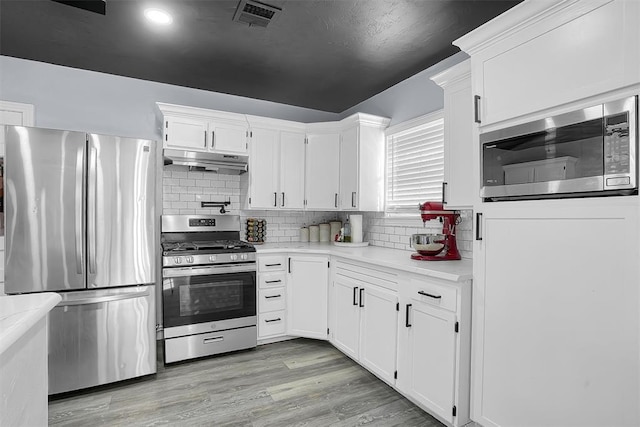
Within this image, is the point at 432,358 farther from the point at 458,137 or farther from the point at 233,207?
the point at 233,207

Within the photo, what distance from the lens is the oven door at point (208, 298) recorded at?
2.97m

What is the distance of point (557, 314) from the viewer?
154 centimetres

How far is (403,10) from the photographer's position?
2.25 meters

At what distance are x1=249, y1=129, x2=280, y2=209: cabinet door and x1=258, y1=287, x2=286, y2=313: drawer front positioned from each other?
3.04 ft

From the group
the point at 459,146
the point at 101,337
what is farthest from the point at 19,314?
the point at 459,146

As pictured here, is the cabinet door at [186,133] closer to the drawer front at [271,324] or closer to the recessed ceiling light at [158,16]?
the recessed ceiling light at [158,16]

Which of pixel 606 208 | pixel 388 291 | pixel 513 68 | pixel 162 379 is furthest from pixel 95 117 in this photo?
pixel 606 208

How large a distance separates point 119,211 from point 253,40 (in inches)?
67.8

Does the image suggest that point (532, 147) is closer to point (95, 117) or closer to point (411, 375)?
point (411, 375)

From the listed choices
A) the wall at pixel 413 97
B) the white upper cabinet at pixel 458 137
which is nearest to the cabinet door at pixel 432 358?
the white upper cabinet at pixel 458 137

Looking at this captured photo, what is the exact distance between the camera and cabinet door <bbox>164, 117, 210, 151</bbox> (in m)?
3.24

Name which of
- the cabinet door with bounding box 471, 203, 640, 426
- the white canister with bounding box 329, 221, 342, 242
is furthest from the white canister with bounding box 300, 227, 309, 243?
the cabinet door with bounding box 471, 203, 640, 426

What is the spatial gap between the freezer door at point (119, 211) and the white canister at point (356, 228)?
1.99 m

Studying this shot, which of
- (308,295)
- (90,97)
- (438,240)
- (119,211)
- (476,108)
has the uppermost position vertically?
(90,97)
